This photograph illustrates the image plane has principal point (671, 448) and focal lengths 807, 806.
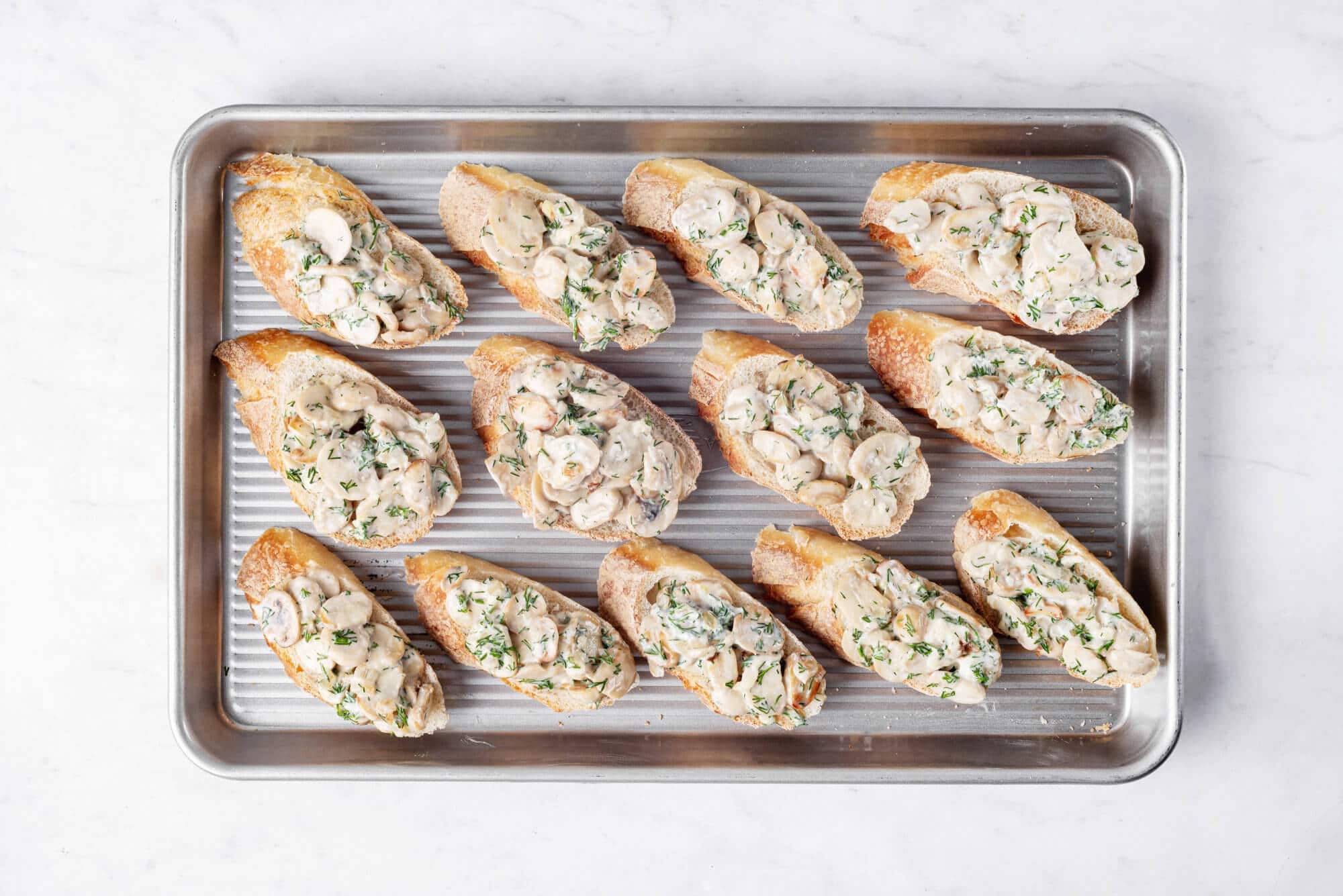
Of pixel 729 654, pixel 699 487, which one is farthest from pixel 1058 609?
pixel 699 487

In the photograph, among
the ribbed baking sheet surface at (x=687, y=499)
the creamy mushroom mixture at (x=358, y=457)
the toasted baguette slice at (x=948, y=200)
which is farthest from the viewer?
the ribbed baking sheet surface at (x=687, y=499)

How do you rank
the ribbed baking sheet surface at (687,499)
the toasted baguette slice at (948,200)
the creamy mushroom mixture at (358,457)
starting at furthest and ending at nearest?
the ribbed baking sheet surface at (687,499), the toasted baguette slice at (948,200), the creamy mushroom mixture at (358,457)

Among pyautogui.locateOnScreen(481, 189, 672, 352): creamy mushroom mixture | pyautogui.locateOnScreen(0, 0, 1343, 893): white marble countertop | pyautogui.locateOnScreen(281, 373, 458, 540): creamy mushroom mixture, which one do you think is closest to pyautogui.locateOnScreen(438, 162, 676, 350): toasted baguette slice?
pyautogui.locateOnScreen(481, 189, 672, 352): creamy mushroom mixture

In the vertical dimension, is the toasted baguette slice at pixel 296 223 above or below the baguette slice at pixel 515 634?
above

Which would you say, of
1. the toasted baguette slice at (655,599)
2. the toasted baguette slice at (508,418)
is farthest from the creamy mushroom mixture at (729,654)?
the toasted baguette slice at (508,418)

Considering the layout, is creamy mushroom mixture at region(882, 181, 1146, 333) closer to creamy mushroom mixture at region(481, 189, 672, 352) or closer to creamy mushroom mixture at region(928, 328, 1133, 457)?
creamy mushroom mixture at region(928, 328, 1133, 457)

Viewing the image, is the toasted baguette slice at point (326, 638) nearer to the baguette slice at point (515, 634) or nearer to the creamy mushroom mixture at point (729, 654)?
the baguette slice at point (515, 634)

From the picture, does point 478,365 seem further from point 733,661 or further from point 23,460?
point 23,460

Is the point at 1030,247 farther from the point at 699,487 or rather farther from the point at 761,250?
the point at 699,487
